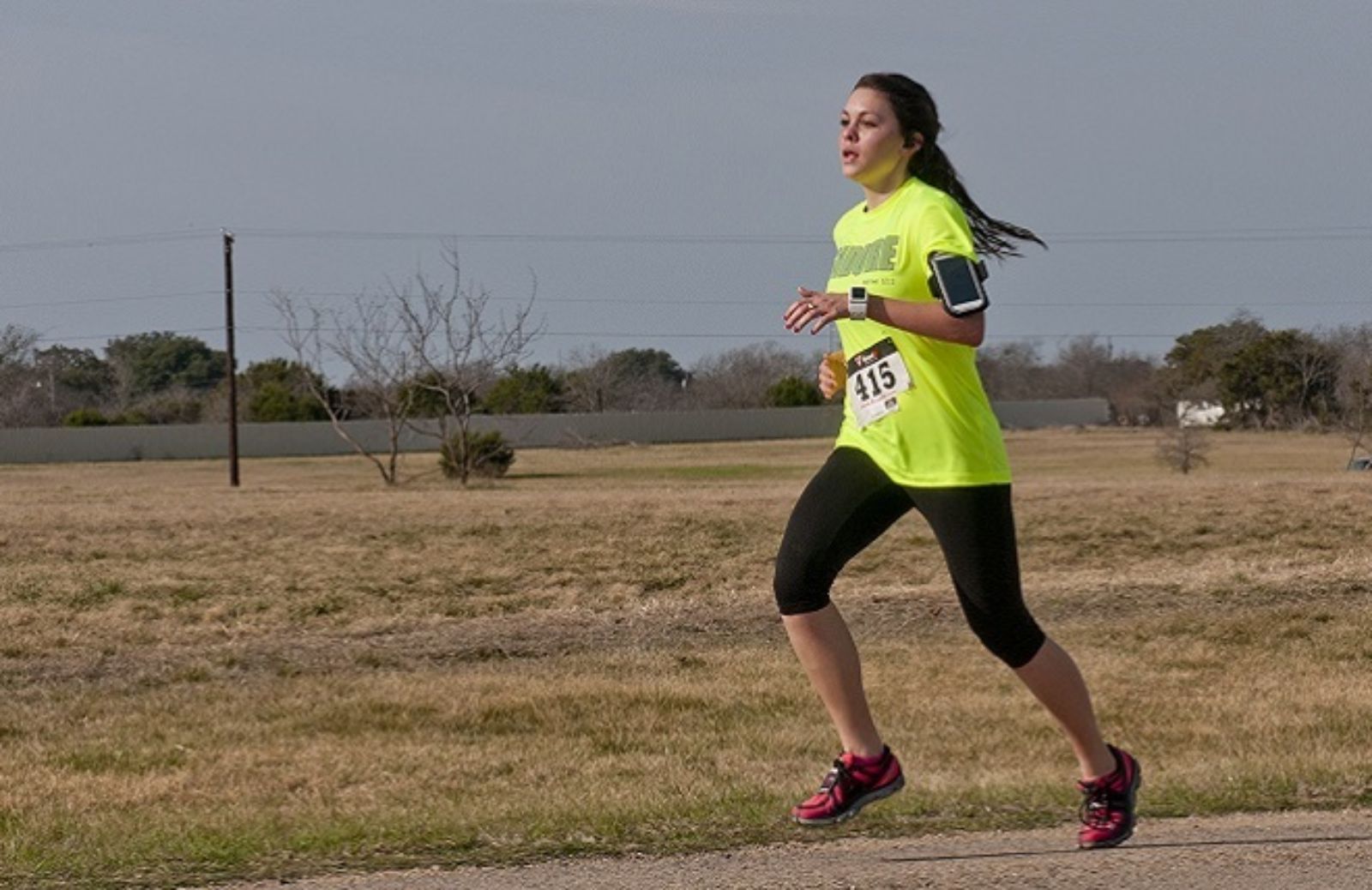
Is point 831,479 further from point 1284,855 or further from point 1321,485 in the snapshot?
point 1321,485

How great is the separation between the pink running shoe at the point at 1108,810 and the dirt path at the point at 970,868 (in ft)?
0.15

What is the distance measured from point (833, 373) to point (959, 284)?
0.67 m

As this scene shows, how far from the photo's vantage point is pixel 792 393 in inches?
3501

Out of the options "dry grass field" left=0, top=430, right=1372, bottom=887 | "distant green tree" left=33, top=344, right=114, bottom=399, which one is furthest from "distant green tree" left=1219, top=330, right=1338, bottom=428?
"distant green tree" left=33, top=344, right=114, bottom=399

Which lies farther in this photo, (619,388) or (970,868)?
(619,388)

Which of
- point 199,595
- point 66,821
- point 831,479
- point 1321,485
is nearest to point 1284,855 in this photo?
point 831,479

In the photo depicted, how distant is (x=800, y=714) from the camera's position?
1166 cm

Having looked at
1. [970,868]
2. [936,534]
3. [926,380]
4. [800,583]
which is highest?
[926,380]

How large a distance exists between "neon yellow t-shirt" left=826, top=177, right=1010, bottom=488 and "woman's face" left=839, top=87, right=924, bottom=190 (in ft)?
0.39

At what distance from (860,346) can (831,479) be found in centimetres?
39

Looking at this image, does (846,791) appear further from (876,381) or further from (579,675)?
(579,675)

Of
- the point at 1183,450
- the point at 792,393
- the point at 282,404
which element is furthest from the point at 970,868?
the point at 792,393

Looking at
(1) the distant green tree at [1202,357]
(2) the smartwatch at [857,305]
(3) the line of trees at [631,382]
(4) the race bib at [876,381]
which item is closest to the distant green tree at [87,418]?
(3) the line of trees at [631,382]

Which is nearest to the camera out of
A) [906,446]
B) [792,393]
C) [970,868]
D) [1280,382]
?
[970,868]
